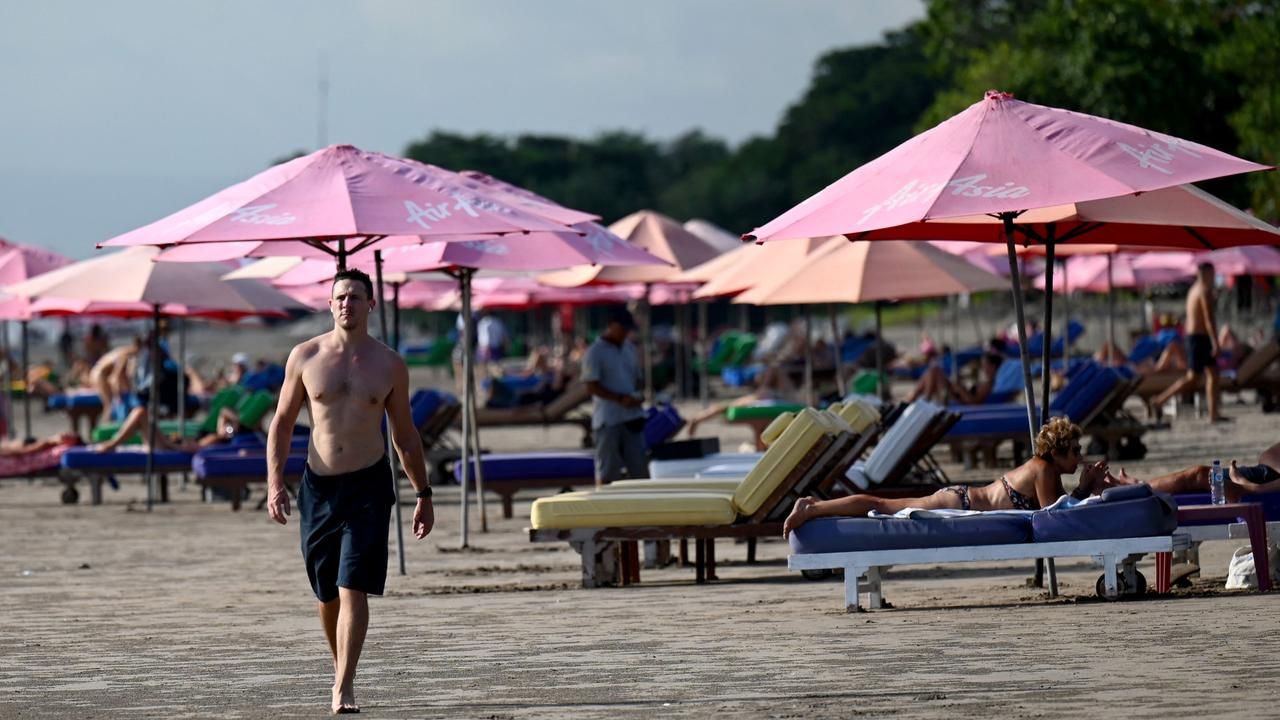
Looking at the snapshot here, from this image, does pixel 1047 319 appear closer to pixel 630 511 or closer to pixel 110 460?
pixel 630 511

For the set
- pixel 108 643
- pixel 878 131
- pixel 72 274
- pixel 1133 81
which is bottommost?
pixel 108 643

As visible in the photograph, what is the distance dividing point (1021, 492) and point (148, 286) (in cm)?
919

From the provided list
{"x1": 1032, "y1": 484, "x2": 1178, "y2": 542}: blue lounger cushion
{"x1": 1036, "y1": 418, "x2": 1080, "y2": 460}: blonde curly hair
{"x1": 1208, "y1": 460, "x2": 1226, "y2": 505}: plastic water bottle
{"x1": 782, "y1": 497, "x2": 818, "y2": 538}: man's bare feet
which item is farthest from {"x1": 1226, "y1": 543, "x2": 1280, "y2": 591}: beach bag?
{"x1": 782, "y1": 497, "x2": 818, "y2": 538}: man's bare feet

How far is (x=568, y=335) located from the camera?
46.3 meters

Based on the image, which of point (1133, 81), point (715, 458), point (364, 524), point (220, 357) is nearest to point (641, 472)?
point (715, 458)

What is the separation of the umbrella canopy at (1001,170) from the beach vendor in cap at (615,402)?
436 centimetres

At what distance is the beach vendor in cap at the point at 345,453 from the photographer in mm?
6836

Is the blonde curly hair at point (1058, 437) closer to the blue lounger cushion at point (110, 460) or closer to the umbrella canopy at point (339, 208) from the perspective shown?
the umbrella canopy at point (339, 208)

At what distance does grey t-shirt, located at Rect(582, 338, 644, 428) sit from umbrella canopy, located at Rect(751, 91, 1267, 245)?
4.34 meters

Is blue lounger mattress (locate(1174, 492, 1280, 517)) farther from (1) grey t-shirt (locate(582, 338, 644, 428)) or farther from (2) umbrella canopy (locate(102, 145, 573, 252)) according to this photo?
(1) grey t-shirt (locate(582, 338, 644, 428))

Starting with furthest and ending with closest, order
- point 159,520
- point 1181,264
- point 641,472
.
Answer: point 1181,264 → point 159,520 → point 641,472

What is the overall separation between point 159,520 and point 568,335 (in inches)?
1185

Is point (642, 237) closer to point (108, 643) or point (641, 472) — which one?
point (641, 472)

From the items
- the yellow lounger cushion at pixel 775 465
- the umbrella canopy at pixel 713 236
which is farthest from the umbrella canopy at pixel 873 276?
the umbrella canopy at pixel 713 236
